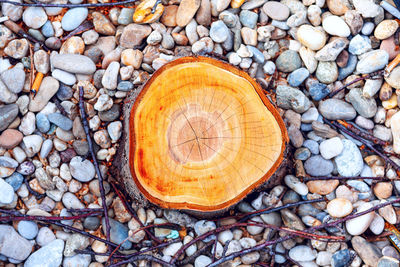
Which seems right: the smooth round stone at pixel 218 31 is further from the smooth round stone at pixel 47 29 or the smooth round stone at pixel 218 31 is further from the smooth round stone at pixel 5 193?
the smooth round stone at pixel 5 193

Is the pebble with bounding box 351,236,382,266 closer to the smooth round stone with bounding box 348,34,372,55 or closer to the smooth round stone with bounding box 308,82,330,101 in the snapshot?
the smooth round stone with bounding box 308,82,330,101

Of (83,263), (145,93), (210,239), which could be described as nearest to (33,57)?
(145,93)

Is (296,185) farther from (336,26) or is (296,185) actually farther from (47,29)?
(47,29)

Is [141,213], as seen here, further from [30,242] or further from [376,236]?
[376,236]

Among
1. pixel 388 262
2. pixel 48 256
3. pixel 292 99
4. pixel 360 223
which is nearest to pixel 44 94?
pixel 48 256

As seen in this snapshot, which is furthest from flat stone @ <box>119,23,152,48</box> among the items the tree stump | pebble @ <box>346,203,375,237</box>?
pebble @ <box>346,203,375,237</box>
